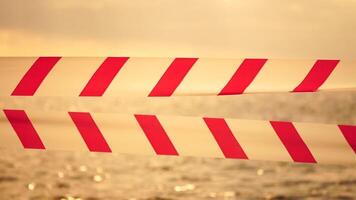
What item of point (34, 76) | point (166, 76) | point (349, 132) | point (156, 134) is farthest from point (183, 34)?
point (349, 132)

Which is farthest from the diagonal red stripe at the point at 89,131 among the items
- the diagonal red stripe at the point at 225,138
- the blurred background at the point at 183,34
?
the diagonal red stripe at the point at 225,138

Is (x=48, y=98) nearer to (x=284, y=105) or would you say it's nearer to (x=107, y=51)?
(x=107, y=51)

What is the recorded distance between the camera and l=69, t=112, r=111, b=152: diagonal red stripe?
1.38 m

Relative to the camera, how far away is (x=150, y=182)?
203 centimetres

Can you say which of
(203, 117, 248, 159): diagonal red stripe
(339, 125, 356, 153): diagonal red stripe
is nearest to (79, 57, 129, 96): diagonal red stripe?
(203, 117, 248, 159): diagonal red stripe

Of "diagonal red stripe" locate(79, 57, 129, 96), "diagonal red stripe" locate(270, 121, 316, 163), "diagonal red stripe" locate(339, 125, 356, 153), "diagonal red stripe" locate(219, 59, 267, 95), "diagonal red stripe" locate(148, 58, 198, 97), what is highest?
"diagonal red stripe" locate(79, 57, 129, 96)

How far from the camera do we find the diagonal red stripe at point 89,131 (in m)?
1.38

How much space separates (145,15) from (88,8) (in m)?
0.20

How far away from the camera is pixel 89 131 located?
1381mm

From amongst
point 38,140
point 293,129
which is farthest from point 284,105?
point 38,140

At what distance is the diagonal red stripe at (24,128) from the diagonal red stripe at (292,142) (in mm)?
673

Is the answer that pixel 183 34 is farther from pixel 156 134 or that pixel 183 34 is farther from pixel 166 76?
pixel 156 134

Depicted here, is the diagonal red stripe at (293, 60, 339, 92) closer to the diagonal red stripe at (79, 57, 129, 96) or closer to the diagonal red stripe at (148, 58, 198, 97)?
the diagonal red stripe at (148, 58, 198, 97)

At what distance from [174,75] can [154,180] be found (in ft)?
2.60
